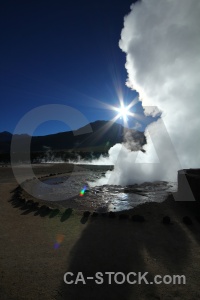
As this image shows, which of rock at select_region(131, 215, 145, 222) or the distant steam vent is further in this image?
the distant steam vent

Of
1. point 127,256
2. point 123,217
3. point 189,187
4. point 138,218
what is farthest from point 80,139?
point 127,256

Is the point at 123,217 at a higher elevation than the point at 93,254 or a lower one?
higher

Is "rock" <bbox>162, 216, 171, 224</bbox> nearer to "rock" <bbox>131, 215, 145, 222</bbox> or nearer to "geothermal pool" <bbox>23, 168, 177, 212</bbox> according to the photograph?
"rock" <bbox>131, 215, 145, 222</bbox>

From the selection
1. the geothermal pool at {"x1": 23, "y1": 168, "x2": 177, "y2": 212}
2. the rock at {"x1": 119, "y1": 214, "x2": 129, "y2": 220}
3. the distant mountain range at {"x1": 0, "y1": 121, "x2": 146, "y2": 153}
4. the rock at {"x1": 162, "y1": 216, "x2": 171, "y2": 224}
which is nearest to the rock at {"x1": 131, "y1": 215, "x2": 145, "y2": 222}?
the rock at {"x1": 119, "y1": 214, "x2": 129, "y2": 220}

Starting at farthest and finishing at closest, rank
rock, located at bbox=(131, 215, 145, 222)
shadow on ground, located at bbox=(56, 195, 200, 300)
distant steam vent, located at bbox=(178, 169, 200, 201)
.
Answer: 1. distant steam vent, located at bbox=(178, 169, 200, 201)
2. rock, located at bbox=(131, 215, 145, 222)
3. shadow on ground, located at bbox=(56, 195, 200, 300)

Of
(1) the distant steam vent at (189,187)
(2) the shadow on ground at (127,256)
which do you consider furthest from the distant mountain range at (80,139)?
(2) the shadow on ground at (127,256)

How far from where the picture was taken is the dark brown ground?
195 inches

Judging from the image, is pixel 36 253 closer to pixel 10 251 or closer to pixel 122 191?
pixel 10 251

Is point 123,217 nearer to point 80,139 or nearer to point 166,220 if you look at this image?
point 166,220

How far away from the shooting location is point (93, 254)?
257 inches

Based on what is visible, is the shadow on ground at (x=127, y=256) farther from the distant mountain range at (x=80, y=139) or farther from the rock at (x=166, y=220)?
the distant mountain range at (x=80, y=139)

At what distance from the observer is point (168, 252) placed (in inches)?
265

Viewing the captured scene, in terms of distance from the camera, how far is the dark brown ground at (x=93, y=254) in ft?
16.3

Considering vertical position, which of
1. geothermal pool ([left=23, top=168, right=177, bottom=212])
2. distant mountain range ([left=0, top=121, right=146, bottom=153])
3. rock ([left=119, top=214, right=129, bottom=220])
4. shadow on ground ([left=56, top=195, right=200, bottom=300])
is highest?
distant mountain range ([left=0, top=121, right=146, bottom=153])
